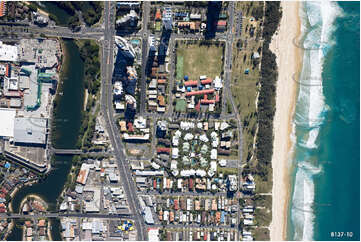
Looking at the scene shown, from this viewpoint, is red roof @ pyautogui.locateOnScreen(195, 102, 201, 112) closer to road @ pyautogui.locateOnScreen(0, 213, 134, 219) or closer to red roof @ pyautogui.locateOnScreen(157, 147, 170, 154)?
red roof @ pyautogui.locateOnScreen(157, 147, 170, 154)

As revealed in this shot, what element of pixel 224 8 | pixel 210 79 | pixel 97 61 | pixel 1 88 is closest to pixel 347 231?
pixel 210 79

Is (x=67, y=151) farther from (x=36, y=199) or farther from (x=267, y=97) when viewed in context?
(x=267, y=97)

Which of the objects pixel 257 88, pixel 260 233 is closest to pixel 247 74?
pixel 257 88

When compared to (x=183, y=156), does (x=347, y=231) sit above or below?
below

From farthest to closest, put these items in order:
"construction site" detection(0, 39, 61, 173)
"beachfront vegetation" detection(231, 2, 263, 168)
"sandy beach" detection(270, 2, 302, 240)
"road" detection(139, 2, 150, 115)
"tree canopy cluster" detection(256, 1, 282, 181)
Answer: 1. "construction site" detection(0, 39, 61, 173)
2. "road" detection(139, 2, 150, 115)
3. "sandy beach" detection(270, 2, 302, 240)
4. "beachfront vegetation" detection(231, 2, 263, 168)
5. "tree canopy cluster" detection(256, 1, 282, 181)

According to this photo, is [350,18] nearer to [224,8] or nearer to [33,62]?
[224,8]

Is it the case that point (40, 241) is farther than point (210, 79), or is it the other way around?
point (40, 241)

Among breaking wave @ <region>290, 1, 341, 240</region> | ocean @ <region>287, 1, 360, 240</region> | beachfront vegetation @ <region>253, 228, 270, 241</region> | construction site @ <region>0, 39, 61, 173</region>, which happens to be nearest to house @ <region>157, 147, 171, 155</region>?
construction site @ <region>0, 39, 61, 173</region>
